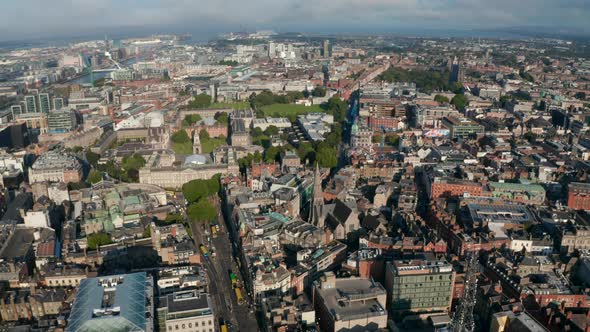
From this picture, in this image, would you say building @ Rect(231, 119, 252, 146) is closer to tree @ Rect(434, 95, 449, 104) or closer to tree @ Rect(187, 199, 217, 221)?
tree @ Rect(187, 199, 217, 221)

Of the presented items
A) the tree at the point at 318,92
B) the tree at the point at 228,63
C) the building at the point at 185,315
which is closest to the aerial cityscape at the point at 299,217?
the building at the point at 185,315

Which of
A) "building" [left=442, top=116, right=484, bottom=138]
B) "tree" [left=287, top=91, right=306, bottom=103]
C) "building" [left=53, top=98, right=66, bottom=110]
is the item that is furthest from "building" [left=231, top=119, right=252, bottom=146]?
"building" [left=53, top=98, right=66, bottom=110]

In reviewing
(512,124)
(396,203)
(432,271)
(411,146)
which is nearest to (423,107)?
(512,124)

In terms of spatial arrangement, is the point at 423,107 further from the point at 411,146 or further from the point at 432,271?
the point at 432,271

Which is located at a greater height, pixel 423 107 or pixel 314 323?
pixel 423 107

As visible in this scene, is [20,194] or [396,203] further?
[20,194]

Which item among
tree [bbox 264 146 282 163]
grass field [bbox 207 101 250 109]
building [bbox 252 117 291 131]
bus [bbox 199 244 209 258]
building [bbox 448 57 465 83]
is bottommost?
bus [bbox 199 244 209 258]

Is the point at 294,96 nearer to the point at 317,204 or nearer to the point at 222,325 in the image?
the point at 317,204
